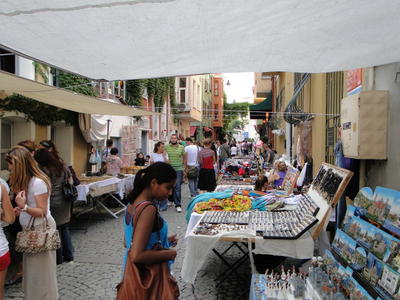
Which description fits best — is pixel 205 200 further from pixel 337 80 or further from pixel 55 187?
pixel 337 80

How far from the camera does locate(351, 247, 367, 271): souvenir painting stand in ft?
9.36

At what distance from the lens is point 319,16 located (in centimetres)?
219

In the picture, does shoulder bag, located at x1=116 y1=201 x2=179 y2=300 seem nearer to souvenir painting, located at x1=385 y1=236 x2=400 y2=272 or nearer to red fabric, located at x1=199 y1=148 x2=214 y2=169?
souvenir painting, located at x1=385 y1=236 x2=400 y2=272

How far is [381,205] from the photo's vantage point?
2.92 meters

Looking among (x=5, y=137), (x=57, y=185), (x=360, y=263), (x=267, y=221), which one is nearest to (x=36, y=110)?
(x=5, y=137)

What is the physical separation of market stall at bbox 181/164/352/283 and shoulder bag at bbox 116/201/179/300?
4.63 ft

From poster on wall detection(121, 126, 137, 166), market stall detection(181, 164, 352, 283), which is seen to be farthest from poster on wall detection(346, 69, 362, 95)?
poster on wall detection(121, 126, 137, 166)

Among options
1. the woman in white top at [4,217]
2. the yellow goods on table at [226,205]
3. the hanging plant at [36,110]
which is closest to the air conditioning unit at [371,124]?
the yellow goods on table at [226,205]

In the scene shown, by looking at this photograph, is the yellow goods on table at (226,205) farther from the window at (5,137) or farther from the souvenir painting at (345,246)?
the window at (5,137)

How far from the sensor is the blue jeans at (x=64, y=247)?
5263mm

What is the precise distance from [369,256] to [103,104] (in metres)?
6.37

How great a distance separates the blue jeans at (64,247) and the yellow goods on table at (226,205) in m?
1.90

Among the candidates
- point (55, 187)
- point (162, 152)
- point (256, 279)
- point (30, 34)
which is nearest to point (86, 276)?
point (55, 187)

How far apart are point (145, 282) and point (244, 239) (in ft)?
5.47
